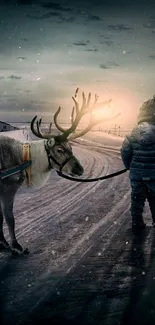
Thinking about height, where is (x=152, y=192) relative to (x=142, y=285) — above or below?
above

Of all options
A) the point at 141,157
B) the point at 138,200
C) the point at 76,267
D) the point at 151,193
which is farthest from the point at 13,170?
the point at 151,193

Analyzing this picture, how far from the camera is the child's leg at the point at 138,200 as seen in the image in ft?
22.7

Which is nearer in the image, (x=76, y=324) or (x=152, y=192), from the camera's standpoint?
(x=76, y=324)

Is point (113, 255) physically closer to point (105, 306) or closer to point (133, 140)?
point (105, 306)

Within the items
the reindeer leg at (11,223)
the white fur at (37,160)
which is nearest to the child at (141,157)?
the white fur at (37,160)

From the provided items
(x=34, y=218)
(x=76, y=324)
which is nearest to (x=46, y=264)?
(x=76, y=324)

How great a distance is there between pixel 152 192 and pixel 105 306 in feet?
9.87

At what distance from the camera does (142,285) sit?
478cm

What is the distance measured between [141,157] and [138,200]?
76 cm

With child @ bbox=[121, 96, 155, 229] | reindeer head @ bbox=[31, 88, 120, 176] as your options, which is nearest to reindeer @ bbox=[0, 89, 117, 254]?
reindeer head @ bbox=[31, 88, 120, 176]

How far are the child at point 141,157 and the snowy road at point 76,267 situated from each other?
19.8 inches

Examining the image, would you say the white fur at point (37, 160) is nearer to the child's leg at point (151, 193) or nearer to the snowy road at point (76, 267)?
the snowy road at point (76, 267)

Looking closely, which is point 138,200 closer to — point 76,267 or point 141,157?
point 141,157

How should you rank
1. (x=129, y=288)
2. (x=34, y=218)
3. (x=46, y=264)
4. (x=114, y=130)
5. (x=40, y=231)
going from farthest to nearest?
(x=114, y=130) < (x=34, y=218) < (x=40, y=231) < (x=46, y=264) < (x=129, y=288)
